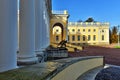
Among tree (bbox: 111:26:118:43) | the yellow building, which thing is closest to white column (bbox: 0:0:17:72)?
the yellow building

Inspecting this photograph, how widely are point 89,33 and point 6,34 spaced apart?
71.4 meters

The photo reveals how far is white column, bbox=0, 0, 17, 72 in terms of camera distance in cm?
424

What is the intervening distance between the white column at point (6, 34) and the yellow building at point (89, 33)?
6873 centimetres

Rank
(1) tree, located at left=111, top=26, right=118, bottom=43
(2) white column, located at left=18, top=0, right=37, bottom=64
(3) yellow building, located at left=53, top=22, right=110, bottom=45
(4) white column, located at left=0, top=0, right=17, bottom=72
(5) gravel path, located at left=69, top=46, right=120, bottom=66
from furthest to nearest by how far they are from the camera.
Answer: (1) tree, located at left=111, top=26, right=118, bottom=43 → (3) yellow building, located at left=53, top=22, right=110, bottom=45 → (5) gravel path, located at left=69, top=46, right=120, bottom=66 → (2) white column, located at left=18, top=0, right=37, bottom=64 → (4) white column, located at left=0, top=0, right=17, bottom=72

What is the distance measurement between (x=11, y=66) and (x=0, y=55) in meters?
0.31

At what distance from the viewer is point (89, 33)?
75.0 meters

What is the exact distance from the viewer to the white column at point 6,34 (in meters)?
4.24

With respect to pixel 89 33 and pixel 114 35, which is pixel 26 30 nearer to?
pixel 89 33

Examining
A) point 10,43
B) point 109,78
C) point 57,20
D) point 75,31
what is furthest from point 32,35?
point 75,31

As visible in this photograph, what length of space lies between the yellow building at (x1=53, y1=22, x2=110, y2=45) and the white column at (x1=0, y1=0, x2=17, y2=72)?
6873 cm

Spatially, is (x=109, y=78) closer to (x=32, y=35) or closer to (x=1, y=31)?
(x=32, y=35)

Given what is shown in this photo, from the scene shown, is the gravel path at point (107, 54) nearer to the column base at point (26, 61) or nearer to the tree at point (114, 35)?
the column base at point (26, 61)

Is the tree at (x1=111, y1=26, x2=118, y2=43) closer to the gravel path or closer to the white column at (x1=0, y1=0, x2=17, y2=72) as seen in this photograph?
the gravel path

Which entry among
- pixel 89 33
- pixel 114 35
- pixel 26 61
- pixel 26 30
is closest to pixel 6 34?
pixel 26 61
